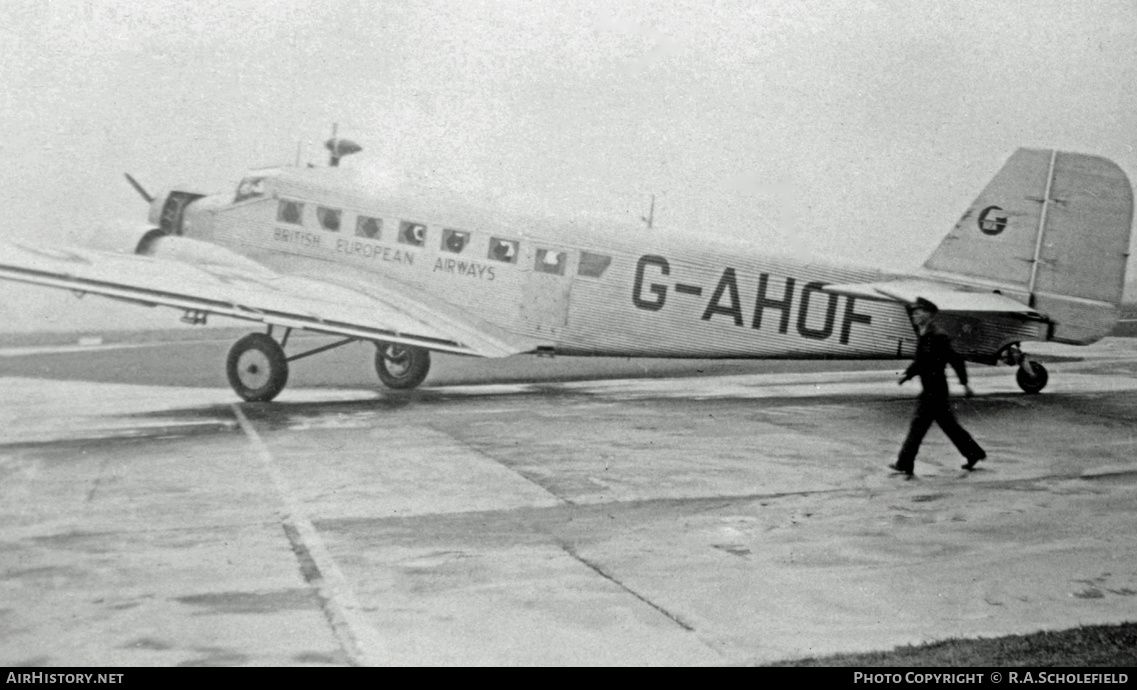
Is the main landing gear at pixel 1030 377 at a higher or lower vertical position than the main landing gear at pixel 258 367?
higher

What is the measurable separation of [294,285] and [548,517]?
861 cm

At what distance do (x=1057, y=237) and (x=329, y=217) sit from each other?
1064 centimetres

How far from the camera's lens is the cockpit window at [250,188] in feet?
52.0

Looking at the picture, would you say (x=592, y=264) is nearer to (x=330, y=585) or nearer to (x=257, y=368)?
(x=257, y=368)

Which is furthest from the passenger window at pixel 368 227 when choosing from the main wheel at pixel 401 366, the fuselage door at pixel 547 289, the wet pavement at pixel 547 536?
the wet pavement at pixel 547 536

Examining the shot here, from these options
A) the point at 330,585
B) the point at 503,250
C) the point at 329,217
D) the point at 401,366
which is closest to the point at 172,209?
the point at 329,217

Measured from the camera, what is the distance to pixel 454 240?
1498cm

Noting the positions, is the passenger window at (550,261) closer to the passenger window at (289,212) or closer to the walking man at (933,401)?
the passenger window at (289,212)

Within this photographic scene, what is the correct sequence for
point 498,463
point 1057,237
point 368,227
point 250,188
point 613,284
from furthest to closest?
1. point 250,188
2. point 368,227
3. point 613,284
4. point 1057,237
5. point 498,463

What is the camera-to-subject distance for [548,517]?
7371 mm

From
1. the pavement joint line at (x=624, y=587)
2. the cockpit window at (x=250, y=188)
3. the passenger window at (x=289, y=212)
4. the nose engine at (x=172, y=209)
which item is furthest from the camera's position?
the nose engine at (x=172, y=209)

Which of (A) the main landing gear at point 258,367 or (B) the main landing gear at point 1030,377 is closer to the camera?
(A) the main landing gear at point 258,367

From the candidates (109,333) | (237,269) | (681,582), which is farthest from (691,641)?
(109,333)

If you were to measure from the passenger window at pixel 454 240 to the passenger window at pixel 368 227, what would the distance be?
1084mm
